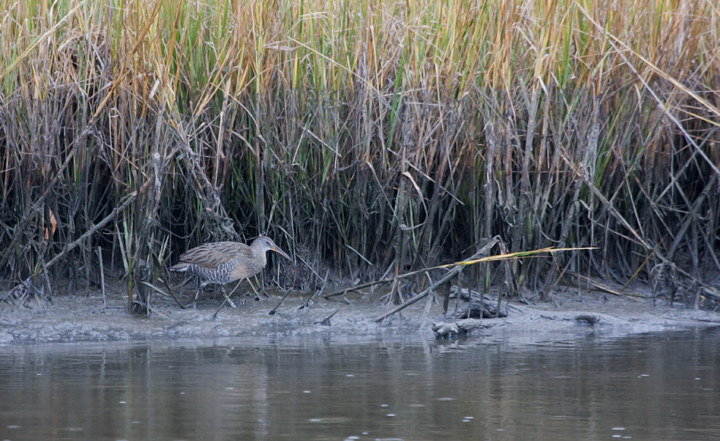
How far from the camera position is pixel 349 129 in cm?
638

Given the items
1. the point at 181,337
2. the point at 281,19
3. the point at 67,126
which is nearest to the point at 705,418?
the point at 181,337

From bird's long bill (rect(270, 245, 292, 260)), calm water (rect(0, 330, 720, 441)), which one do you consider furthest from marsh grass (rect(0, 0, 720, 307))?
calm water (rect(0, 330, 720, 441))

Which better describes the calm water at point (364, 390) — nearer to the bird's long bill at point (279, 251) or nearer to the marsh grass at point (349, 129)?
the bird's long bill at point (279, 251)

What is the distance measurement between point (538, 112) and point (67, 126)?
10.1 feet

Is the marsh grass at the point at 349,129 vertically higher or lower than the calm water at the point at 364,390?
higher

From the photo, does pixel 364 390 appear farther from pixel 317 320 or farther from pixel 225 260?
pixel 225 260

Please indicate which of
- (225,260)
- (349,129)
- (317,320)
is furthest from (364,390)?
(349,129)

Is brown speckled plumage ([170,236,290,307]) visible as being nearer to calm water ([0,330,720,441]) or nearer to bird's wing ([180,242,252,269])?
bird's wing ([180,242,252,269])

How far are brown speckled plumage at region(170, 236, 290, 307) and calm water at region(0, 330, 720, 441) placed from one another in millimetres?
615

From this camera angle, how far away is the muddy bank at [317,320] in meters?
5.82

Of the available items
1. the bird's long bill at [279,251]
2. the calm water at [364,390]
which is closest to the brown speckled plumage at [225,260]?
the bird's long bill at [279,251]

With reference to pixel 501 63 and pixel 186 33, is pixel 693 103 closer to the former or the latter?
pixel 501 63

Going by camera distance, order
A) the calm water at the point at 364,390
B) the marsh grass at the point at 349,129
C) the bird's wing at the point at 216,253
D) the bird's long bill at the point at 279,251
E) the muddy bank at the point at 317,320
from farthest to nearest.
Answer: the bird's long bill at the point at 279,251 → the bird's wing at the point at 216,253 → the marsh grass at the point at 349,129 → the muddy bank at the point at 317,320 → the calm water at the point at 364,390

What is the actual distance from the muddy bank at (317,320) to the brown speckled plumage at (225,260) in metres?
0.26
